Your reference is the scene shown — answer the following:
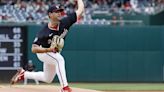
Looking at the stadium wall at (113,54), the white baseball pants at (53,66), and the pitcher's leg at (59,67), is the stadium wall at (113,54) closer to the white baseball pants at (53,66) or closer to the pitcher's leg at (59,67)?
the white baseball pants at (53,66)

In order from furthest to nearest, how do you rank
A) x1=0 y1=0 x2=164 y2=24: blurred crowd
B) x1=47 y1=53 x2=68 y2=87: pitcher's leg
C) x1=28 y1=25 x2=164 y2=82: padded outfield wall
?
x1=0 y1=0 x2=164 y2=24: blurred crowd
x1=28 y1=25 x2=164 y2=82: padded outfield wall
x1=47 y1=53 x2=68 y2=87: pitcher's leg

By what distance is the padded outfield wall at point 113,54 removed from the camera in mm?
21578

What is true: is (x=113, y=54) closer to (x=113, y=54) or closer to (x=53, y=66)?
(x=113, y=54)

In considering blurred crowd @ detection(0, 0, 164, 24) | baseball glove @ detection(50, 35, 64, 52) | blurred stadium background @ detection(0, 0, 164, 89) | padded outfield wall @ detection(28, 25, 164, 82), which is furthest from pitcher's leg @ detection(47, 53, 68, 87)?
blurred crowd @ detection(0, 0, 164, 24)

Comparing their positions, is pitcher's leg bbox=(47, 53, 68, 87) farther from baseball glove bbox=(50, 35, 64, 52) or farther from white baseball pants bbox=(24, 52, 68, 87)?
baseball glove bbox=(50, 35, 64, 52)

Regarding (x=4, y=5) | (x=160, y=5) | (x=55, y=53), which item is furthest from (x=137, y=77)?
(x=55, y=53)

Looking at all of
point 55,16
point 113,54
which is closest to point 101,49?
point 113,54

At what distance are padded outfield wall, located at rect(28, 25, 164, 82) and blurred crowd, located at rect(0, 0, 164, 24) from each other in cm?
88

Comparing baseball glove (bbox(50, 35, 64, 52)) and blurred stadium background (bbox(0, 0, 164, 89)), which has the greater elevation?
baseball glove (bbox(50, 35, 64, 52))

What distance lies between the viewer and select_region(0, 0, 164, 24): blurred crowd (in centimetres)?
2212

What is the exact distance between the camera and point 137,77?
2197 centimetres

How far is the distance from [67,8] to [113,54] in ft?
10.0

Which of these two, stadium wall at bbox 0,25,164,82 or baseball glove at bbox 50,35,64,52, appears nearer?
baseball glove at bbox 50,35,64,52

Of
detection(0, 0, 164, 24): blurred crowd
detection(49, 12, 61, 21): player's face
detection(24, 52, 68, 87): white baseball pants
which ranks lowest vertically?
detection(0, 0, 164, 24): blurred crowd
